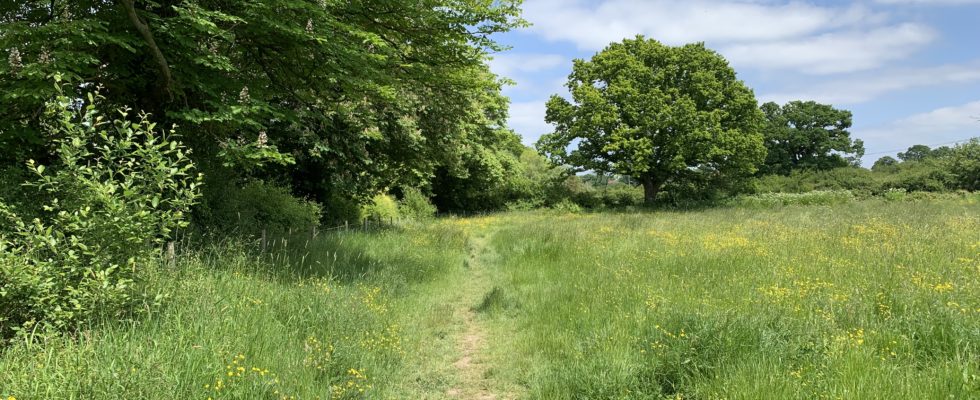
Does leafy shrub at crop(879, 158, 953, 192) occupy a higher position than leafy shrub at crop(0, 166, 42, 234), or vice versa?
leafy shrub at crop(879, 158, 953, 192)

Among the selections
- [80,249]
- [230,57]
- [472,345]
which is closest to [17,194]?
[80,249]

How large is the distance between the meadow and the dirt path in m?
0.04

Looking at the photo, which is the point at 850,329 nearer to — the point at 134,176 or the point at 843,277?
the point at 843,277

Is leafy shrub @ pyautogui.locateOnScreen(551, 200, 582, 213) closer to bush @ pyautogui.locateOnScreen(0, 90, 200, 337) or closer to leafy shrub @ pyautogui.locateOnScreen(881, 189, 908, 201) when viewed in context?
leafy shrub @ pyautogui.locateOnScreen(881, 189, 908, 201)

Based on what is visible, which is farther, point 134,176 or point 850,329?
point 850,329

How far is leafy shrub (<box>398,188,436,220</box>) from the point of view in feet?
101

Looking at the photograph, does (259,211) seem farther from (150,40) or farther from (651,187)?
(651,187)

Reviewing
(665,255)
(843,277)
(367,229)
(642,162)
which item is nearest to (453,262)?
(367,229)

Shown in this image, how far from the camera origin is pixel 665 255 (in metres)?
10.2

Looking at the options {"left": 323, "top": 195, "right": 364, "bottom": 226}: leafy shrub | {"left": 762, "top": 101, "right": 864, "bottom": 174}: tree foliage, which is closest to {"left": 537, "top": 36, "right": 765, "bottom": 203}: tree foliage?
{"left": 323, "top": 195, "right": 364, "bottom": 226}: leafy shrub

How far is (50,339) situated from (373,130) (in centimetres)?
1222

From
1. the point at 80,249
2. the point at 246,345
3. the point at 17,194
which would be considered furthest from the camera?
the point at 17,194

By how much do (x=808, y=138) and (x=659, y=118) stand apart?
53330 millimetres

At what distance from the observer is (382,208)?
90.7ft
